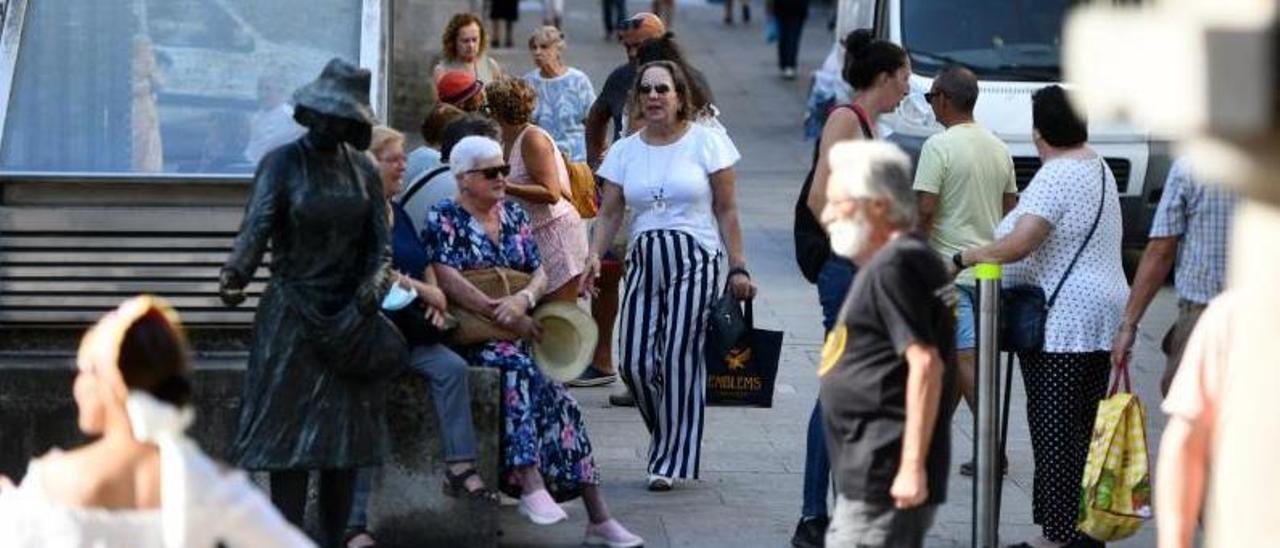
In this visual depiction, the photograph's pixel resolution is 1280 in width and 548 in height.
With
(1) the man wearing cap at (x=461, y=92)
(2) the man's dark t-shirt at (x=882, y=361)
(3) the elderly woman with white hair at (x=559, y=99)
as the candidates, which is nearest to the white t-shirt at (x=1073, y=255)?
(2) the man's dark t-shirt at (x=882, y=361)

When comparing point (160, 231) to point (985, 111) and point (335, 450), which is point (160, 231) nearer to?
point (335, 450)

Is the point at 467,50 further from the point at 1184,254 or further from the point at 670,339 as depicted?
the point at 1184,254

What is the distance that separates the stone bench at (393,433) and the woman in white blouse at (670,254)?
1329 mm

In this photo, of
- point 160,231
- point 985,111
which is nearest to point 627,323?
point 160,231

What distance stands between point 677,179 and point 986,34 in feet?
26.0

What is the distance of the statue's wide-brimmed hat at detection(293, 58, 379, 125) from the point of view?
24.1 ft


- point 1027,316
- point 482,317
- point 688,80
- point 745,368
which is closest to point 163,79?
point 482,317

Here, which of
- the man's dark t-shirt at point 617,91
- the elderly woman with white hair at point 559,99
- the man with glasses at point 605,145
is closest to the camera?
the man with glasses at point 605,145

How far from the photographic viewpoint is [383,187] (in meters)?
7.71

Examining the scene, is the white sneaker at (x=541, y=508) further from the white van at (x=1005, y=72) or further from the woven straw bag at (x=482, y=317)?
the white van at (x=1005, y=72)

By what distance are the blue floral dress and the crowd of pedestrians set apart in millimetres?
10

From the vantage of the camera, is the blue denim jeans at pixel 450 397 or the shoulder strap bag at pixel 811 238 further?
the shoulder strap bag at pixel 811 238

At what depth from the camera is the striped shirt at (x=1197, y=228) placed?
26.3 ft

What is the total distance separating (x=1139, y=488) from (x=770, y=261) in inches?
326
